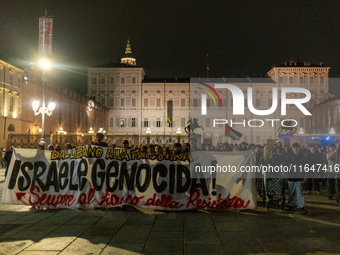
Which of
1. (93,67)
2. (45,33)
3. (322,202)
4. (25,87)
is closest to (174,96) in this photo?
(93,67)

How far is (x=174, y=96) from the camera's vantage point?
69938 mm

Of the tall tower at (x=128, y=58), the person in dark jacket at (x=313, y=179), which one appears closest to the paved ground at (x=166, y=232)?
the person in dark jacket at (x=313, y=179)

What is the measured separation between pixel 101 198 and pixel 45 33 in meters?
16.2

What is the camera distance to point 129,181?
7.29m

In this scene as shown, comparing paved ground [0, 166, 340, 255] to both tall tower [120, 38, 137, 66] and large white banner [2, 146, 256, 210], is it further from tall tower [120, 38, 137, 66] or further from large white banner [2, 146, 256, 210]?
tall tower [120, 38, 137, 66]

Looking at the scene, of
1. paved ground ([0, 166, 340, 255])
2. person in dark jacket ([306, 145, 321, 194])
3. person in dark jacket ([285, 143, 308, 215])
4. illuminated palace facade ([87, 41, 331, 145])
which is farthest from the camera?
illuminated palace facade ([87, 41, 331, 145])

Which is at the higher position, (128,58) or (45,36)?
(128,58)

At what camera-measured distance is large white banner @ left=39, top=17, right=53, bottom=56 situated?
19.7 m

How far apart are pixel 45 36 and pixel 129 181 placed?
16.0 m

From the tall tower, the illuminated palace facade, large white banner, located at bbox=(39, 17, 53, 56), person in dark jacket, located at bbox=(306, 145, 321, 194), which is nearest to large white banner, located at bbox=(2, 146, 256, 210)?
person in dark jacket, located at bbox=(306, 145, 321, 194)

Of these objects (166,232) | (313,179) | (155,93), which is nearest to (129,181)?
(166,232)

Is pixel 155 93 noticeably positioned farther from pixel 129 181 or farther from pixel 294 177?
pixel 294 177

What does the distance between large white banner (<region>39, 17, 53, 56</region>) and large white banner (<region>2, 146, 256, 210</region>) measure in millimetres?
13986

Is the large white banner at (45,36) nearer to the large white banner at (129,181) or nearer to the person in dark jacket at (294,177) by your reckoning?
the large white banner at (129,181)
